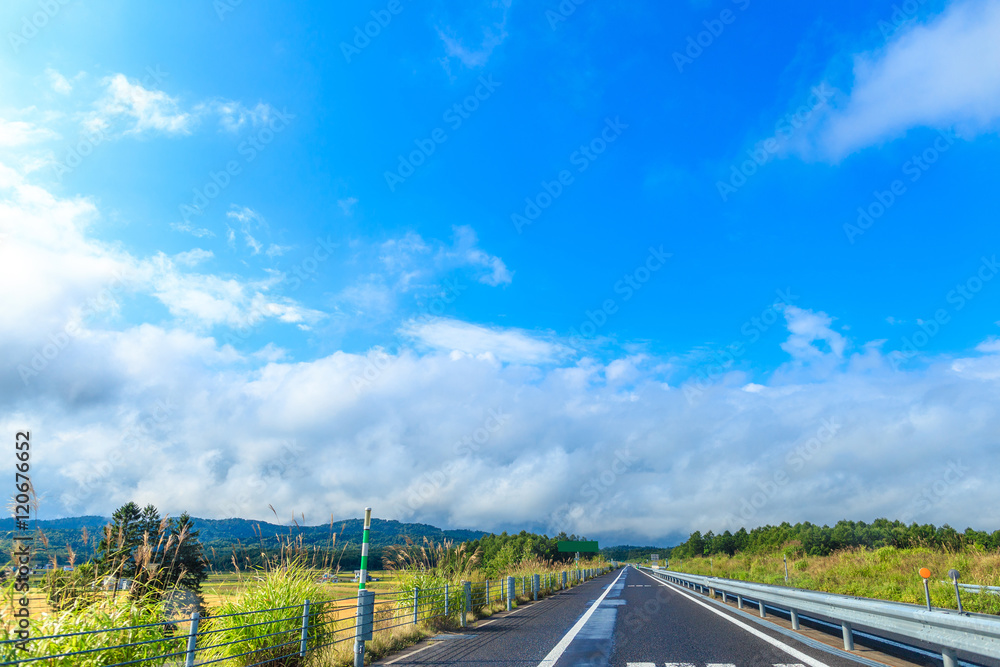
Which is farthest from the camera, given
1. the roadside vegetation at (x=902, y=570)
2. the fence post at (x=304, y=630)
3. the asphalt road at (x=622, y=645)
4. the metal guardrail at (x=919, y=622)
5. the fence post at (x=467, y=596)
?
the roadside vegetation at (x=902, y=570)

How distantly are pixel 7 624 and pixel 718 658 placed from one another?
805cm

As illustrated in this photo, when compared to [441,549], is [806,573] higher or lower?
lower

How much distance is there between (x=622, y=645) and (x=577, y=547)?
108 meters

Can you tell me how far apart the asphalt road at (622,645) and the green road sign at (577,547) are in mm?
99462

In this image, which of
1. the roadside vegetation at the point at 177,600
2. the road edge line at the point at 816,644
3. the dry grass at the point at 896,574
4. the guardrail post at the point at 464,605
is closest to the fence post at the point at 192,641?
the roadside vegetation at the point at 177,600

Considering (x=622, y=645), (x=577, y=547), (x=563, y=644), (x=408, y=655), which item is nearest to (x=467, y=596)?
(x=563, y=644)

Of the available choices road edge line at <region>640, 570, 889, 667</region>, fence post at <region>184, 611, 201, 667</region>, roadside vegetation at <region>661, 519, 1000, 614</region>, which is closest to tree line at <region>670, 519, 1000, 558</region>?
roadside vegetation at <region>661, 519, 1000, 614</region>

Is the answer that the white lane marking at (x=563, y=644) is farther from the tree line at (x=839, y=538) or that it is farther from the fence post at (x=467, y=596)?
the tree line at (x=839, y=538)

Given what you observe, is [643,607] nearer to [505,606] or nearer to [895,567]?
[505,606]

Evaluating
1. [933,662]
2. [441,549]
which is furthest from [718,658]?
[441,549]

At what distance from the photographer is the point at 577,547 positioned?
109m

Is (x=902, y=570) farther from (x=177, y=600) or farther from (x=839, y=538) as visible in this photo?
(x=839, y=538)

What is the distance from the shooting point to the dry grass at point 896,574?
16844mm

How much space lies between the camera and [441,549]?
1408 centimetres
